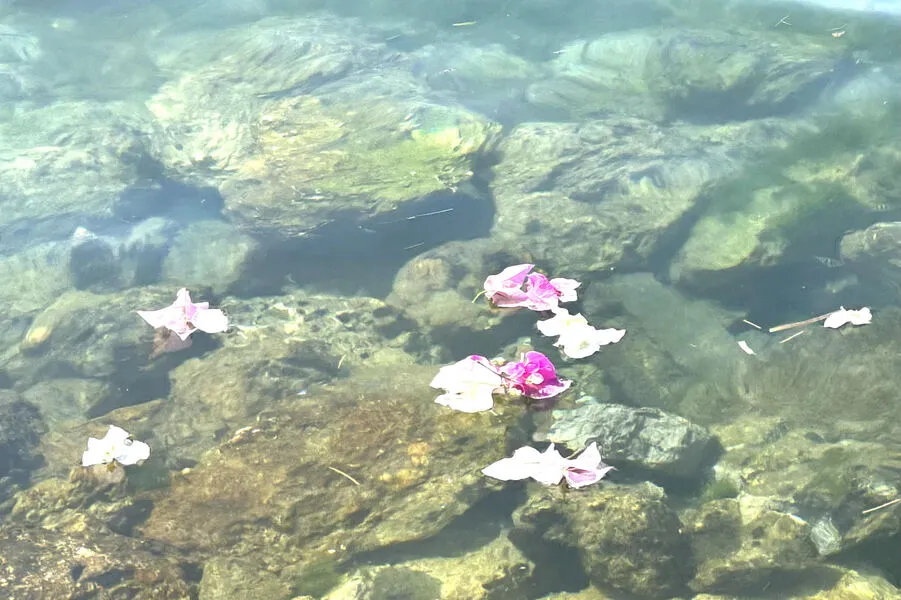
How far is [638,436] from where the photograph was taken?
2.68 metres

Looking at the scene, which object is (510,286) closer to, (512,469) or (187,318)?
(512,469)

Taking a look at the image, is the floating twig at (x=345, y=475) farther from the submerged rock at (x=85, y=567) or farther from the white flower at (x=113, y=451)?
the white flower at (x=113, y=451)

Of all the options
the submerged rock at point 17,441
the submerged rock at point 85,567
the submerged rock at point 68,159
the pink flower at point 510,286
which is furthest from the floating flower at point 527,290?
the submerged rock at point 68,159

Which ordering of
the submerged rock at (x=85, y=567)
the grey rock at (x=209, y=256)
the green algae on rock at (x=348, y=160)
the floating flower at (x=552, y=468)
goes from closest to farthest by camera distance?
1. the submerged rock at (x=85, y=567)
2. the floating flower at (x=552, y=468)
3. the grey rock at (x=209, y=256)
4. the green algae on rock at (x=348, y=160)

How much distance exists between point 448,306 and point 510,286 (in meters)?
0.42

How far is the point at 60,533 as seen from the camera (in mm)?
2480

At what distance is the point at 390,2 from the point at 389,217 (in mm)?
4834

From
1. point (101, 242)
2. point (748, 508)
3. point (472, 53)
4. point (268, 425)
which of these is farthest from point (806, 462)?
point (472, 53)

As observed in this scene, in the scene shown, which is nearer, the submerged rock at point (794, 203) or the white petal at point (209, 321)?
the white petal at point (209, 321)

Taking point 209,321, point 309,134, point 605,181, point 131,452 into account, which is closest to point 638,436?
point 131,452

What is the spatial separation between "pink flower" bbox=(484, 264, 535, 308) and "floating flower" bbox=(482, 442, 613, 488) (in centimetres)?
Result: 95

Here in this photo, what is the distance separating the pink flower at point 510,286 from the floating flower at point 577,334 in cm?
27

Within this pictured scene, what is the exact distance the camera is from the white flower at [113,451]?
8.79 feet

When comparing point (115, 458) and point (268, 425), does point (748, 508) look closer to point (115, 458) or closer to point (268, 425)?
point (268, 425)
